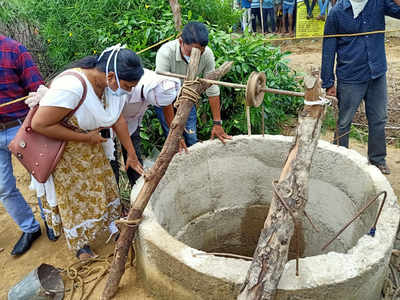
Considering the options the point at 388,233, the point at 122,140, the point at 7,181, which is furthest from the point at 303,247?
the point at 7,181

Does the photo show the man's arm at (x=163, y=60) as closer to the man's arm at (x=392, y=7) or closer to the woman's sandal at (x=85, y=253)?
the woman's sandal at (x=85, y=253)

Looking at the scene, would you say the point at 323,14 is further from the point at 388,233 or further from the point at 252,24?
the point at 388,233

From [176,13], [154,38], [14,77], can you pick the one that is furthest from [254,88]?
[154,38]

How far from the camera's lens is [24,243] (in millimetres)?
2922

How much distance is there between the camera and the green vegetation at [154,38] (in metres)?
4.29

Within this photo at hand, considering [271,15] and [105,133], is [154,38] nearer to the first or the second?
[105,133]

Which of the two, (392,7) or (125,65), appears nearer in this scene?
(125,65)

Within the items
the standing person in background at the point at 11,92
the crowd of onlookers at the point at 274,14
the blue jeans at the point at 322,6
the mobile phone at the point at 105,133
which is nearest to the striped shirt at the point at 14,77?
the standing person in background at the point at 11,92

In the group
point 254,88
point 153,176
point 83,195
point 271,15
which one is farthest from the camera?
point 271,15

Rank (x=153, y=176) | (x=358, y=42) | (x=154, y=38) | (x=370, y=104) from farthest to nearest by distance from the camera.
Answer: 1. (x=154, y=38)
2. (x=370, y=104)
3. (x=358, y=42)
4. (x=153, y=176)

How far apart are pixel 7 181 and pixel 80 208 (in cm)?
64

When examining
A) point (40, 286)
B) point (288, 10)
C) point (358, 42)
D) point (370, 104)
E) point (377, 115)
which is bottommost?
point (40, 286)

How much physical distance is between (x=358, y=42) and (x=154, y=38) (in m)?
2.40

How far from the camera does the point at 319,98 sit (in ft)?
6.15
